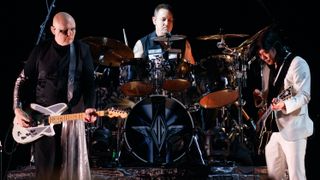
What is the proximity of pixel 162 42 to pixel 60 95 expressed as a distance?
2648mm

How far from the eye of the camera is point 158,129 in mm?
6664

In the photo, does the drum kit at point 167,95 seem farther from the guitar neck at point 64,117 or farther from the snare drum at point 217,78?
the guitar neck at point 64,117

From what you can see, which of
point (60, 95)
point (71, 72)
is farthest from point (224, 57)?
point (60, 95)

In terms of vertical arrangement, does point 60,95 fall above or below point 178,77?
below

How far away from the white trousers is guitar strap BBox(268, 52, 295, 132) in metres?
0.16

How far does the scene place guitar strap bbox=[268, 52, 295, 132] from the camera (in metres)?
5.04

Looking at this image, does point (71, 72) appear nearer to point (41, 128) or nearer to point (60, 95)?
point (60, 95)

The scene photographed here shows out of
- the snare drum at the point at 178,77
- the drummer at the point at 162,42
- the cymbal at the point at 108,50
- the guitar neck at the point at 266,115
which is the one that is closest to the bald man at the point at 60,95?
the guitar neck at the point at 266,115

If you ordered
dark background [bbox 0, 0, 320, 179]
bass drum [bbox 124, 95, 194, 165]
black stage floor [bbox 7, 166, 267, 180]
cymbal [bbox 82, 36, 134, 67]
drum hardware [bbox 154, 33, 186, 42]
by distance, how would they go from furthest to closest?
dark background [bbox 0, 0, 320, 179] → cymbal [bbox 82, 36, 134, 67] → drum hardware [bbox 154, 33, 186, 42] → bass drum [bbox 124, 95, 194, 165] → black stage floor [bbox 7, 166, 267, 180]

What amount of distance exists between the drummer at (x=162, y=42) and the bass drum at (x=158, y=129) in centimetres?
74

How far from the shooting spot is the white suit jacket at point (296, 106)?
484 centimetres

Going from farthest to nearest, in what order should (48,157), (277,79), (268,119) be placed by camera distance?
1. (268,119)
2. (277,79)
3. (48,157)

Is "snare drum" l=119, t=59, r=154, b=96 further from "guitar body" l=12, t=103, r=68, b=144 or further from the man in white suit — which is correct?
"guitar body" l=12, t=103, r=68, b=144

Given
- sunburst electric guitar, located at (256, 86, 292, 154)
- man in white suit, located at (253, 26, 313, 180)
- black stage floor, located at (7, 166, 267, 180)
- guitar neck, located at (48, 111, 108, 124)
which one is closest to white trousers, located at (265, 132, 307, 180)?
man in white suit, located at (253, 26, 313, 180)
